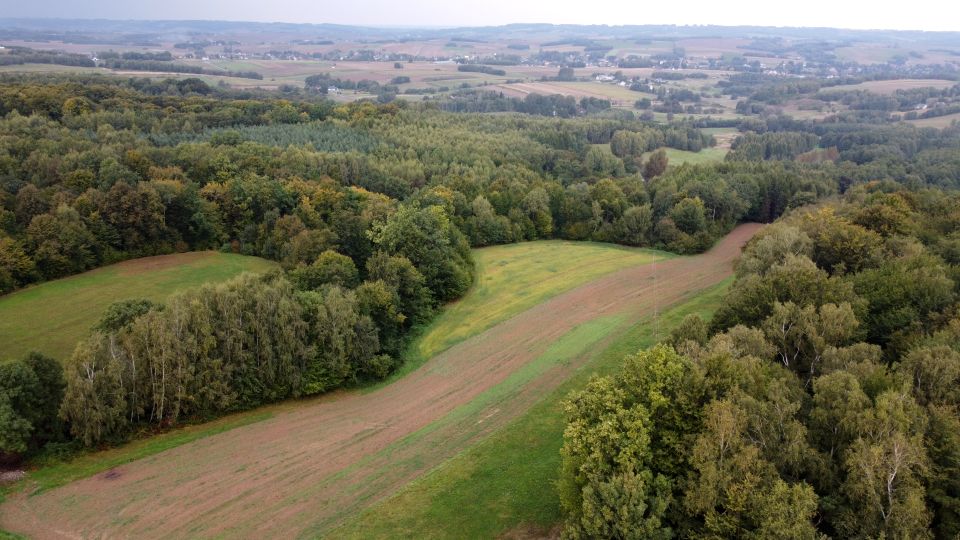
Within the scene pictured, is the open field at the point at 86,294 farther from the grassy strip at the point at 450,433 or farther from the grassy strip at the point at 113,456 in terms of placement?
the grassy strip at the point at 450,433

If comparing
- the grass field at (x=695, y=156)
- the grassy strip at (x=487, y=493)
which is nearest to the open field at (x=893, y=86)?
the grass field at (x=695, y=156)

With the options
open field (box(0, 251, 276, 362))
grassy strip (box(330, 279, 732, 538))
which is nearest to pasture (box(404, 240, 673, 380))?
grassy strip (box(330, 279, 732, 538))

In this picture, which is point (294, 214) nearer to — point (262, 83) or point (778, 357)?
Result: point (778, 357)

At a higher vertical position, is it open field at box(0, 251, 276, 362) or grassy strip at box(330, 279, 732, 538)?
open field at box(0, 251, 276, 362)

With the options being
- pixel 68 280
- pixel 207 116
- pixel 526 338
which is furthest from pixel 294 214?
pixel 207 116

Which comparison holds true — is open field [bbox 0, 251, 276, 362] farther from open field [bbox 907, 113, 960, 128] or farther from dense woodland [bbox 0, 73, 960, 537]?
open field [bbox 907, 113, 960, 128]
